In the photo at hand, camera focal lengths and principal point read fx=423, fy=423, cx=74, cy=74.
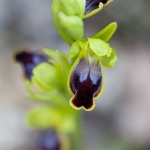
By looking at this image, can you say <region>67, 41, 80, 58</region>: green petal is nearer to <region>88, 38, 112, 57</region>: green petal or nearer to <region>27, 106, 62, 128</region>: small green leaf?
<region>88, 38, 112, 57</region>: green petal

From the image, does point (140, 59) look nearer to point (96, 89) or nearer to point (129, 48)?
point (129, 48)

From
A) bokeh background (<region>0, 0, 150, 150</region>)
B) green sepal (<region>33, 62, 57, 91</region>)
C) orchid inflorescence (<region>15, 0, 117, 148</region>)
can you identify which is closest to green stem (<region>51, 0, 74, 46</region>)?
orchid inflorescence (<region>15, 0, 117, 148</region>)

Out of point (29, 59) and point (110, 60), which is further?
point (29, 59)

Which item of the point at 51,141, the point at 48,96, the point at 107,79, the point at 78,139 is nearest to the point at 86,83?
the point at 48,96

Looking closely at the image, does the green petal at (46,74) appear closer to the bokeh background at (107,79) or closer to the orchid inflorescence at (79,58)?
the orchid inflorescence at (79,58)

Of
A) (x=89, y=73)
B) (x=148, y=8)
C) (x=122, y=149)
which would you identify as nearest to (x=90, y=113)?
(x=122, y=149)

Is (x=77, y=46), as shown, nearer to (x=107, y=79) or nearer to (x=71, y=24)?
(x=71, y=24)

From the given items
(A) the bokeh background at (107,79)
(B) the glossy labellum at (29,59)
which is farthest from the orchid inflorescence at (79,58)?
(A) the bokeh background at (107,79)

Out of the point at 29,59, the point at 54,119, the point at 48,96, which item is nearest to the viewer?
the point at 48,96
